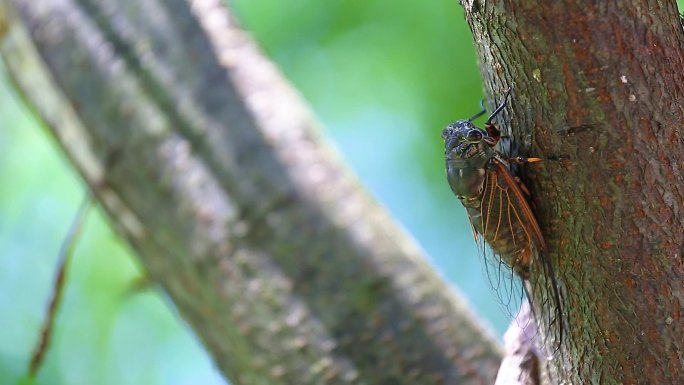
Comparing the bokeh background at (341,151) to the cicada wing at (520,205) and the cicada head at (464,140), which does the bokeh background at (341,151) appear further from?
the cicada wing at (520,205)

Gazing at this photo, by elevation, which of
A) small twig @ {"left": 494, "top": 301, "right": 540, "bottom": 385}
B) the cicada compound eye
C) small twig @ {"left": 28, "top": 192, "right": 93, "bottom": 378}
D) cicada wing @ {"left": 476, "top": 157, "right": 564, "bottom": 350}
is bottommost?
small twig @ {"left": 494, "top": 301, "right": 540, "bottom": 385}

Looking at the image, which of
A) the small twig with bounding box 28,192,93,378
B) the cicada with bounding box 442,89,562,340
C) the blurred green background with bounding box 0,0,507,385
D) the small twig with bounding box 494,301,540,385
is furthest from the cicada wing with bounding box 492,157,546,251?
the blurred green background with bounding box 0,0,507,385

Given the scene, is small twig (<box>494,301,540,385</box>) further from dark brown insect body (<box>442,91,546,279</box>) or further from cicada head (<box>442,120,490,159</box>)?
cicada head (<box>442,120,490,159</box>)

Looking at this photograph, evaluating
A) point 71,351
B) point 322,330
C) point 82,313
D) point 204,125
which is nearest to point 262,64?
point 204,125

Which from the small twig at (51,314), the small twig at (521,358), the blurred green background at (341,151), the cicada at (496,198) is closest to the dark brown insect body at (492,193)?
the cicada at (496,198)

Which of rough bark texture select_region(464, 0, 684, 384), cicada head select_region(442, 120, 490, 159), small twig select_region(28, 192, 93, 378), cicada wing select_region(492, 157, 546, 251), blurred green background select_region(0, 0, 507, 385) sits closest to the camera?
rough bark texture select_region(464, 0, 684, 384)

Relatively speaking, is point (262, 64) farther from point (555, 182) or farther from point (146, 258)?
point (555, 182)
